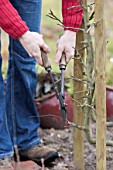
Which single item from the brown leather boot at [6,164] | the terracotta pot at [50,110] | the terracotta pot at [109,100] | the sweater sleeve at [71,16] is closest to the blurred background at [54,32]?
the terracotta pot at [109,100]

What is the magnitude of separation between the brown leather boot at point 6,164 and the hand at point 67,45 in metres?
0.69

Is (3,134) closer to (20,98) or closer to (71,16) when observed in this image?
(20,98)

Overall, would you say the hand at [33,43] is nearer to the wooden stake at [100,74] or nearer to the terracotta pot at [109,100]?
the wooden stake at [100,74]

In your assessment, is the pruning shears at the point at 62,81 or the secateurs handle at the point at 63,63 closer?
the pruning shears at the point at 62,81

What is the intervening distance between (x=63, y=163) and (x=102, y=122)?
3.06 feet

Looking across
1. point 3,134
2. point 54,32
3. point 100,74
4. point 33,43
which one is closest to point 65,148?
point 3,134

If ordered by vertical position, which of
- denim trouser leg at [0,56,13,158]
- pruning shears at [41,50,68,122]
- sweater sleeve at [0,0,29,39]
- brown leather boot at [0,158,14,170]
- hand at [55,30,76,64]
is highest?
sweater sleeve at [0,0,29,39]

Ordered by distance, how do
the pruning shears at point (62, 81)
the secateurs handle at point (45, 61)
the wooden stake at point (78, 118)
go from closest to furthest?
the pruning shears at point (62, 81)
the secateurs handle at point (45, 61)
the wooden stake at point (78, 118)

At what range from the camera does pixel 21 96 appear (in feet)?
10.5

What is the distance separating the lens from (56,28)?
7.08 metres

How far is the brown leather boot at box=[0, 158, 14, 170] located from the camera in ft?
9.29

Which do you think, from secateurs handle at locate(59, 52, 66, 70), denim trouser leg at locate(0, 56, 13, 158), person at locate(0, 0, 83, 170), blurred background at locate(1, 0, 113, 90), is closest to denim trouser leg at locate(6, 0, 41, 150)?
person at locate(0, 0, 83, 170)

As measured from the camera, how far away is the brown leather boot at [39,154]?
3104 mm

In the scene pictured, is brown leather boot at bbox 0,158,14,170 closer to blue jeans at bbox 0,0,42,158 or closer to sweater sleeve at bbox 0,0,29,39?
blue jeans at bbox 0,0,42,158
